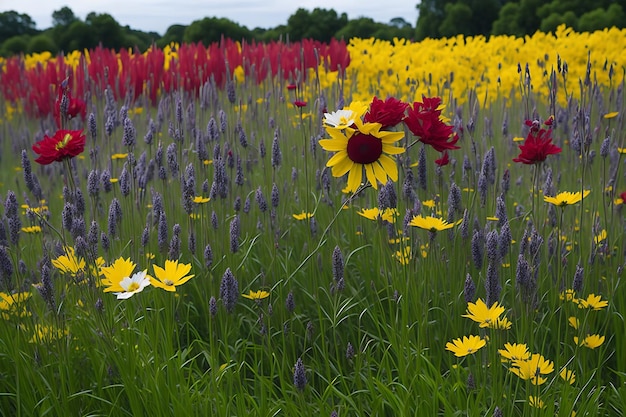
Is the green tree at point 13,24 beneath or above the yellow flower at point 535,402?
above

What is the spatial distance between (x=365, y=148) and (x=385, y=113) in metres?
0.12

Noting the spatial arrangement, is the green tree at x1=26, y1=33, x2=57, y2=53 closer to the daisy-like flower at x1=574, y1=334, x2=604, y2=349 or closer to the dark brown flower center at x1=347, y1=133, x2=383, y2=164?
the dark brown flower center at x1=347, y1=133, x2=383, y2=164

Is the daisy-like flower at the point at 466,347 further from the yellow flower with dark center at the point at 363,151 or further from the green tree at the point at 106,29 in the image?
the green tree at the point at 106,29

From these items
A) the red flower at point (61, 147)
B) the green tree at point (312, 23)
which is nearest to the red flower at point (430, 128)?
the red flower at point (61, 147)

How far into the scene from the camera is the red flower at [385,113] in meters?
1.94

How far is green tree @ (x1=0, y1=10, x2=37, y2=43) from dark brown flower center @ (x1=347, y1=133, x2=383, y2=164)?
25661 millimetres

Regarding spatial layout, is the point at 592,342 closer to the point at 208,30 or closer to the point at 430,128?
the point at 430,128

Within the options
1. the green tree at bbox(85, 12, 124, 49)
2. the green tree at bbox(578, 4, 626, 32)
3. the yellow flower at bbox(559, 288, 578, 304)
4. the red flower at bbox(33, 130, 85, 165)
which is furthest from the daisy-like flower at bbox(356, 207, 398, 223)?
the green tree at bbox(85, 12, 124, 49)

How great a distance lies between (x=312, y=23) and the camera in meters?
20.4

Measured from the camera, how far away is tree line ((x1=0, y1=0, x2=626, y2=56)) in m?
16.7

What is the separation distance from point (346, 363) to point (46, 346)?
111cm

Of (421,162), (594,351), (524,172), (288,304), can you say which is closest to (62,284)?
(288,304)

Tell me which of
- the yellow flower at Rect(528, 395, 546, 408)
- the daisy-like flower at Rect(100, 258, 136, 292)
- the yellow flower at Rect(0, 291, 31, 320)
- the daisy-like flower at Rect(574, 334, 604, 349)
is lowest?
the daisy-like flower at Rect(574, 334, 604, 349)

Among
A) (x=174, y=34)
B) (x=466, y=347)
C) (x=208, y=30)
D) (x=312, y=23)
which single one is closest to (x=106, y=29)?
(x=208, y=30)
